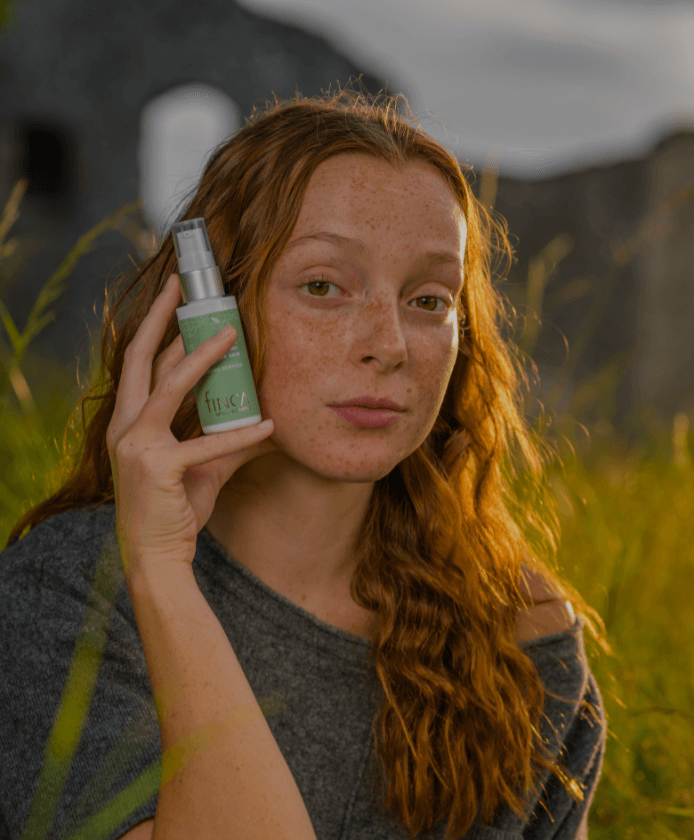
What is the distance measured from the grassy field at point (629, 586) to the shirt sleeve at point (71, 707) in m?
0.35

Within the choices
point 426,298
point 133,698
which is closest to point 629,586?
point 426,298

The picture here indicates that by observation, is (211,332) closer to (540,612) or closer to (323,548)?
(323,548)

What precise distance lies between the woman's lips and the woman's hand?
13cm

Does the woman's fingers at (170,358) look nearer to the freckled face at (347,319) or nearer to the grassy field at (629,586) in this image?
the freckled face at (347,319)

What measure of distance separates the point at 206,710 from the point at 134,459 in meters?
0.28

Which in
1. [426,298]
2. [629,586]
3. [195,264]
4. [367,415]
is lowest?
[629,586]

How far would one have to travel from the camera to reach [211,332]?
2.85 ft

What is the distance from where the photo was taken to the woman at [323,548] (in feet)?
2.66

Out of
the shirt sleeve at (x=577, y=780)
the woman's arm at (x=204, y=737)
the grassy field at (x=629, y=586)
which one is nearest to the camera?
the woman's arm at (x=204, y=737)

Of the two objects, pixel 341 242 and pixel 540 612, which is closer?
Answer: pixel 341 242

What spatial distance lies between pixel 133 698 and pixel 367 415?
1.48 feet

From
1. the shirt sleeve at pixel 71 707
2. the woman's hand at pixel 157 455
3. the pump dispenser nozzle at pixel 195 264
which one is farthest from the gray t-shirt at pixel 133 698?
the pump dispenser nozzle at pixel 195 264

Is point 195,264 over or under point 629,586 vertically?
over

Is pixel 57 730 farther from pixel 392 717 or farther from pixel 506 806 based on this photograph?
pixel 506 806
